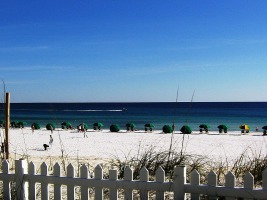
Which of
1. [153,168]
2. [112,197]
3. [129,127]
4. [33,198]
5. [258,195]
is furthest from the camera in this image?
[129,127]

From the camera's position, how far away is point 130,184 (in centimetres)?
373

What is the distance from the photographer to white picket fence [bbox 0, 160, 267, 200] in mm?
3420

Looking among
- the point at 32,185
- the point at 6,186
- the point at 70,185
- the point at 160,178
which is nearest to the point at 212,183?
the point at 160,178

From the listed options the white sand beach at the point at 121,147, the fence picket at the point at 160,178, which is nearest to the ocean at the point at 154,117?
the white sand beach at the point at 121,147

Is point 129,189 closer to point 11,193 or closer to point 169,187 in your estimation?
point 169,187

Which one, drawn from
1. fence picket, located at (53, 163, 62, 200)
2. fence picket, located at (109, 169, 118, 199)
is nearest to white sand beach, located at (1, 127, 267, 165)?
fence picket, located at (53, 163, 62, 200)

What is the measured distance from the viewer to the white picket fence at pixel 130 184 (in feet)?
11.2

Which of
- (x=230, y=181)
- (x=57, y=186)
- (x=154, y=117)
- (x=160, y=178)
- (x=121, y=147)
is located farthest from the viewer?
(x=154, y=117)

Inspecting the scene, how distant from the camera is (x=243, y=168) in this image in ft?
18.9

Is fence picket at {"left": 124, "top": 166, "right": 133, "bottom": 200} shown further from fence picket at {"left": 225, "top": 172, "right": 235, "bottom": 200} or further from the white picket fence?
fence picket at {"left": 225, "top": 172, "right": 235, "bottom": 200}

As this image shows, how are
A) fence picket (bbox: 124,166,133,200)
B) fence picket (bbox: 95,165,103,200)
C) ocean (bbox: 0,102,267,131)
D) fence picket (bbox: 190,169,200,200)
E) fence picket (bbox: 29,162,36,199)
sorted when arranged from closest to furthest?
fence picket (bbox: 190,169,200,200) → fence picket (bbox: 124,166,133,200) → fence picket (bbox: 95,165,103,200) → fence picket (bbox: 29,162,36,199) → ocean (bbox: 0,102,267,131)

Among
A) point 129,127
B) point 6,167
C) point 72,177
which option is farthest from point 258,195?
point 129,127

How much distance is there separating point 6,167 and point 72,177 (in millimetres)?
901

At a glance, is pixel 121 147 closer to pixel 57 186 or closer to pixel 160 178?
pixel 57 186
